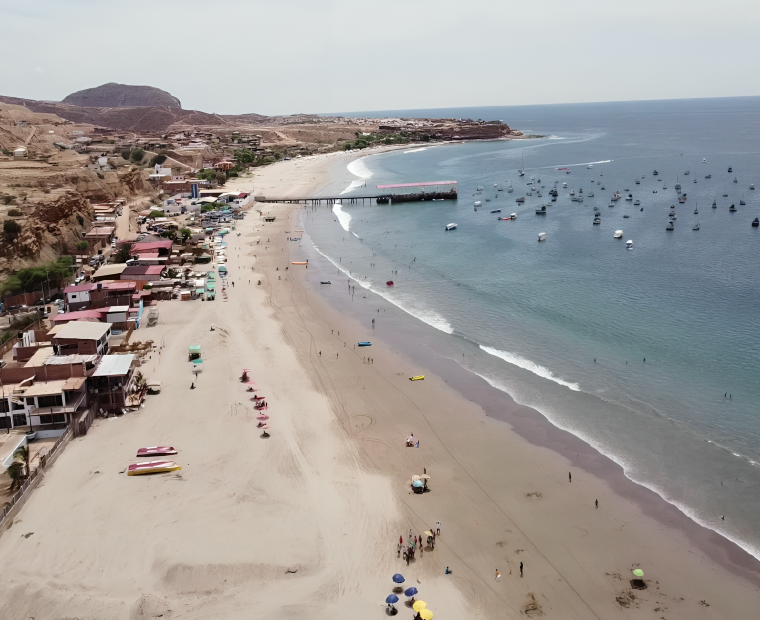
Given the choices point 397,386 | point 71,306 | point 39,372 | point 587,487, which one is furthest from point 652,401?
point 71,306

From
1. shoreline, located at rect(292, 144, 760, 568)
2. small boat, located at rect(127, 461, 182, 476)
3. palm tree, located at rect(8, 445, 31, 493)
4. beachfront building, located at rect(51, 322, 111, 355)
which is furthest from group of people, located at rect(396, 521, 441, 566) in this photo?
beachfront building, located at rect(51, 322, 111, 355)

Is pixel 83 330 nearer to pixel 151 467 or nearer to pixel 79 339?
pixel 79 339

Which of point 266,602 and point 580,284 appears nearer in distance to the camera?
point 266,602

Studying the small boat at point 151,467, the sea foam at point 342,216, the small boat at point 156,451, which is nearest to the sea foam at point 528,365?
the small boat at point 156,451

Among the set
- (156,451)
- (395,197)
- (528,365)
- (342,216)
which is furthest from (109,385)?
(395,197)

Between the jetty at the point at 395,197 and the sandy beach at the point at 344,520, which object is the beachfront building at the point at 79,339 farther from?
the jetty at the point at 395,197

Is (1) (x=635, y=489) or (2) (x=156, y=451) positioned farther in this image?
(2) (x=156, y=451)

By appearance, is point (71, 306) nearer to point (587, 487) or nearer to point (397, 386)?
point (397, 386)
